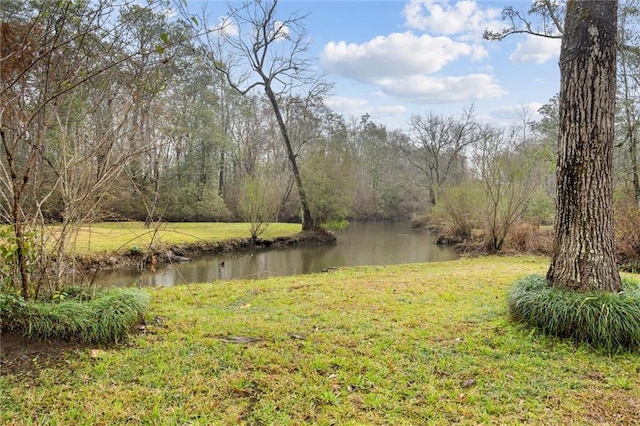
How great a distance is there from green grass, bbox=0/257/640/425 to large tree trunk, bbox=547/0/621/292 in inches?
28.4

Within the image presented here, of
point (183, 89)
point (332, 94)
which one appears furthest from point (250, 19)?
point (183, 89)

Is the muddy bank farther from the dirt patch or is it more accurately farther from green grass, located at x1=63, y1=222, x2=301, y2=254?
the dirt patch

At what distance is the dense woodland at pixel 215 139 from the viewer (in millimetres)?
2686

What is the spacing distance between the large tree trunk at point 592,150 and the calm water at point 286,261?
5.05 metres

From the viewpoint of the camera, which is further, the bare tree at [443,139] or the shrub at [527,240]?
the bare tree at [443,139]

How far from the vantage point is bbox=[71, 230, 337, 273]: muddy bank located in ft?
26.5

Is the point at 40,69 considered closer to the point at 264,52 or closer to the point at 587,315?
the point at 587,315

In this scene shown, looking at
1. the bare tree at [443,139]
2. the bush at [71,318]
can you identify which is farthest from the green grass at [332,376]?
the bare tree at [443,139]

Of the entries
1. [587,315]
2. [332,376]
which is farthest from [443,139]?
[332,376]

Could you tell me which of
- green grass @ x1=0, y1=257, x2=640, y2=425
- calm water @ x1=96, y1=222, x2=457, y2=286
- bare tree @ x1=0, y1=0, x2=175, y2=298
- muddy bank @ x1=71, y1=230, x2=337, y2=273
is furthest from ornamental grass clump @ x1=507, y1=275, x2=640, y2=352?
muddy bank @ x1=71, y1=230, x2=337, y2=273

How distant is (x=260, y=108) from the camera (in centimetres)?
2541

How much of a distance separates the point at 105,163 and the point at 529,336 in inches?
157

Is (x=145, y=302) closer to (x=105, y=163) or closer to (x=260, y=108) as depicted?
(x=105, y=163)

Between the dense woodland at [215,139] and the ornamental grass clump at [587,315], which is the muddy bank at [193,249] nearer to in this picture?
the dense woodland at [215,139]
